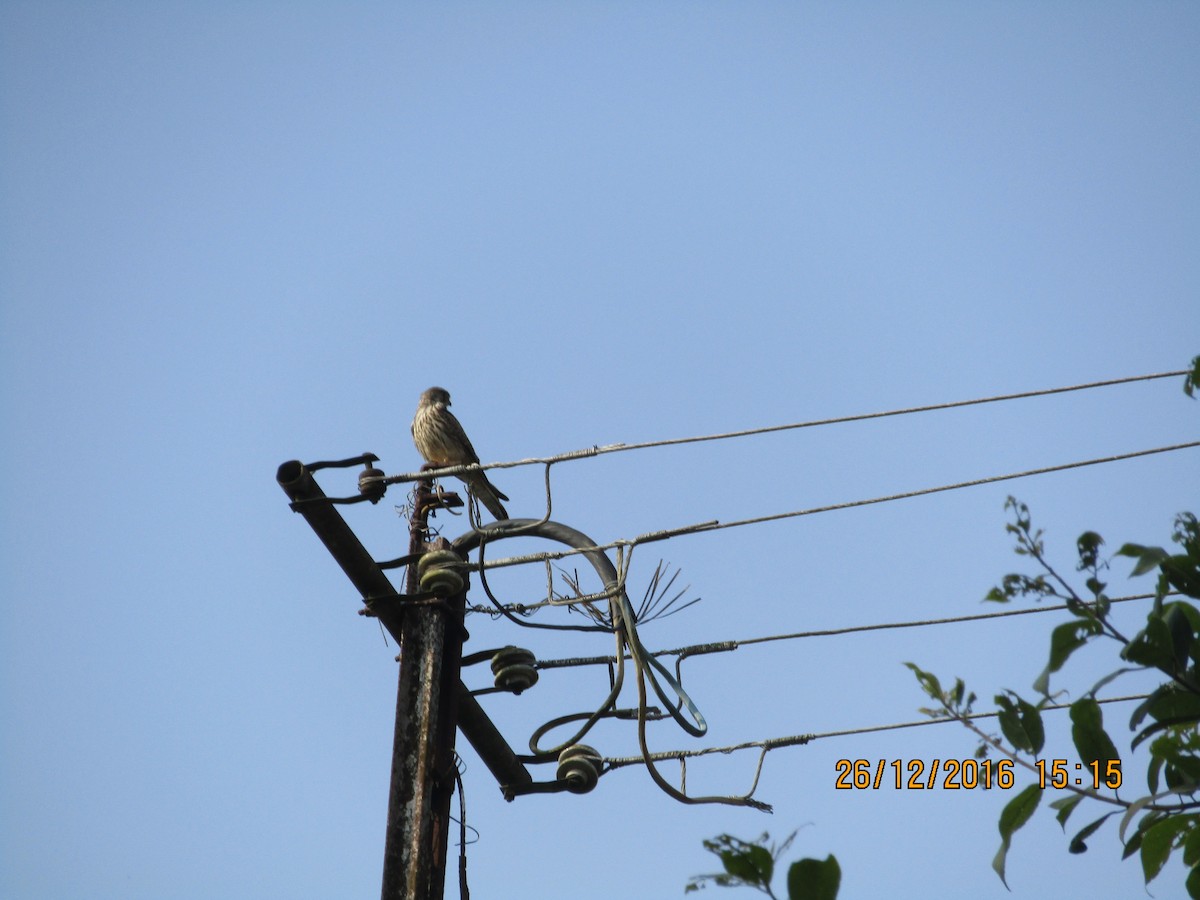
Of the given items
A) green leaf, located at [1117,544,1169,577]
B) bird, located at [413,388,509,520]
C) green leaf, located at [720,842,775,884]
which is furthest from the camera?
bird, located at [413,388,509,520]

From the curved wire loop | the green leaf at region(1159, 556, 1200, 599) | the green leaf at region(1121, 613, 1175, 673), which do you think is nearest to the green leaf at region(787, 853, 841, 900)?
the green leaf at region(1121, 613, 1175, 673)

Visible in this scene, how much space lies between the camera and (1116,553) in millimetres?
2713

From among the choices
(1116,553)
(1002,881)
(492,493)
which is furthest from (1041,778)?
(492,493)

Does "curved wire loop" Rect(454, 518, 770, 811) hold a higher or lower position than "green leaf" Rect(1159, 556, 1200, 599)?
higher

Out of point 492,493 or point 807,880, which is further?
point 492,493

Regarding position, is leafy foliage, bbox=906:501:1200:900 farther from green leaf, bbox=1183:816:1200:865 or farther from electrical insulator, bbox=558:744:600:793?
electrical insulator, bbox=558:744:600:793

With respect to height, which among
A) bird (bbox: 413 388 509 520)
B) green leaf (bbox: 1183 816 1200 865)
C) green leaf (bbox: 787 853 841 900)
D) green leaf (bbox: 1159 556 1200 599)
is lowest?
green leaf (bbox: 787 853 841 900)

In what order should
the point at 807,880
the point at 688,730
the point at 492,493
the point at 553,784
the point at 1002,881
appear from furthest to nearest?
the point at 492,493
the point at 553,784
the point at 688,730
the point at 1002,881
the point at 807,880

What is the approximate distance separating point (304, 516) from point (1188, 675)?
13.5 feet

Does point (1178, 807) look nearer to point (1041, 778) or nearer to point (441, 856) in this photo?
point (1041, 778)

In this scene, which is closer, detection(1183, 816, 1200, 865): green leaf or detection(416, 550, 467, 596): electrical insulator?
detection(1183, 816, 1200, 865): green leaf

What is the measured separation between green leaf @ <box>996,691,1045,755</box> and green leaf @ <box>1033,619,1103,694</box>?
0.17ft

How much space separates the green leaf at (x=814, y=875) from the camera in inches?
89.9

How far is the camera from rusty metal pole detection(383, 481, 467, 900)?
537 centimetres
